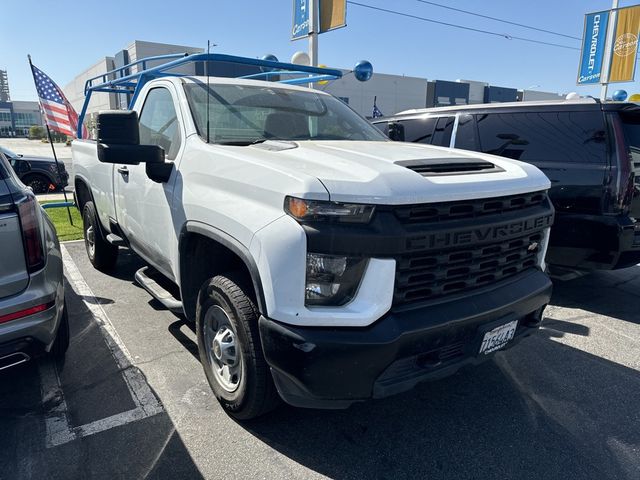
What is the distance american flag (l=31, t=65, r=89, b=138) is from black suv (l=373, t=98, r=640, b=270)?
7.06 metres

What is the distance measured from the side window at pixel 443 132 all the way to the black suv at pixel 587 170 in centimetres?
85

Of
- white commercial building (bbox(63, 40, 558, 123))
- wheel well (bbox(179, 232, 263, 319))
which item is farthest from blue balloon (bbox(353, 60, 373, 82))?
white commercial building (bbox(63, 40, 558, 123))

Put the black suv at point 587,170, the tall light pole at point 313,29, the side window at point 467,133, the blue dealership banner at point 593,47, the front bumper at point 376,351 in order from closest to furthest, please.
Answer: the front bumper at point 376,351 < the black suv at point 587,170 < the side window at point 467,133 < the tall light pole at point 313,29 < the blue dealership banner at point 593,47

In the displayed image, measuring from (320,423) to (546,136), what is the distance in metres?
3.70

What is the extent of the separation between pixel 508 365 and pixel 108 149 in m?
3.17

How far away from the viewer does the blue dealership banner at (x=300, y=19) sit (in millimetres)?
11594

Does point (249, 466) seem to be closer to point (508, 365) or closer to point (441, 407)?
point (441, 407)

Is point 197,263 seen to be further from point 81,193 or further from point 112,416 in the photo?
point 81,193

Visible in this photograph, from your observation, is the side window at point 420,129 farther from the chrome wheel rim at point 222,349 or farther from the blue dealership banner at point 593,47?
the blue dealership banner at point 593,47

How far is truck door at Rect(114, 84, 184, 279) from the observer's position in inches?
123

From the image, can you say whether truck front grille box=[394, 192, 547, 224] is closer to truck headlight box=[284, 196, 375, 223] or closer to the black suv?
truck headlight box=[284, 196, 375, 223]

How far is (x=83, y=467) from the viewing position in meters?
2.30

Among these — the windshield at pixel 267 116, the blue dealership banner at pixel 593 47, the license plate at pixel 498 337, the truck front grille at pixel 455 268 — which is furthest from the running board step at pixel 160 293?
the blue dealership banner at pixel 593 47

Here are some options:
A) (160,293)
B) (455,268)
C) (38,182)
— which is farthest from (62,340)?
(38,182)
